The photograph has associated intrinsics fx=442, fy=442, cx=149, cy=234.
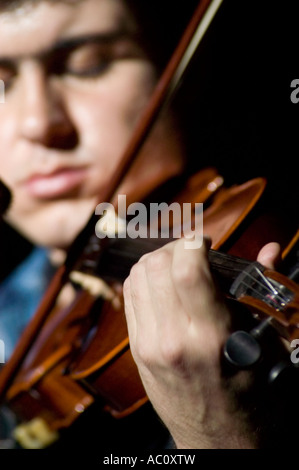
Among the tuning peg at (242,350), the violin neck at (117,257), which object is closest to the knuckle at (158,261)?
the tuning peg at (242,350)

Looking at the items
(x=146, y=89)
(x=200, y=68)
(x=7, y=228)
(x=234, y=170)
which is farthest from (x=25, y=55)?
(x=7, y=228)

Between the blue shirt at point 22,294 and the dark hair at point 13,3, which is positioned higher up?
the dark hair at point 13,3

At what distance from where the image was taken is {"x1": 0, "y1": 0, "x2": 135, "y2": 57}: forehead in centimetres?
91

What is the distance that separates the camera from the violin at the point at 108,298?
0.60 m

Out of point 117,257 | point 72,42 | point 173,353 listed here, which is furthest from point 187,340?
point 72,42

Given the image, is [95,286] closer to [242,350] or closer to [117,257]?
[117,257]

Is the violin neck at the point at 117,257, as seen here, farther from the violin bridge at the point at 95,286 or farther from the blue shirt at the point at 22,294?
the blue shirt at the point at 22,294

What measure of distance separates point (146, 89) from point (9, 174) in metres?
0.39

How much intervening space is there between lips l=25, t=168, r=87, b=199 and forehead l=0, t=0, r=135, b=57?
267 millimetres

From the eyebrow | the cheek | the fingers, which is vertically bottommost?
the fingers

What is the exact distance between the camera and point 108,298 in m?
0.82

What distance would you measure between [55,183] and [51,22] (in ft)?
1.13

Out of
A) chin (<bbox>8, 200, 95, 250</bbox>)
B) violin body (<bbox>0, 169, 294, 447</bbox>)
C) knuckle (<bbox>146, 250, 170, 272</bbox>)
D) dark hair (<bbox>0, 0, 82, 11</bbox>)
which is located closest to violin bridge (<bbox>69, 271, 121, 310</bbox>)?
violin body (<bbox>0, 169, 294, 447</bbox>)

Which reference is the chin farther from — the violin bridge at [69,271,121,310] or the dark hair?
the dark hair
